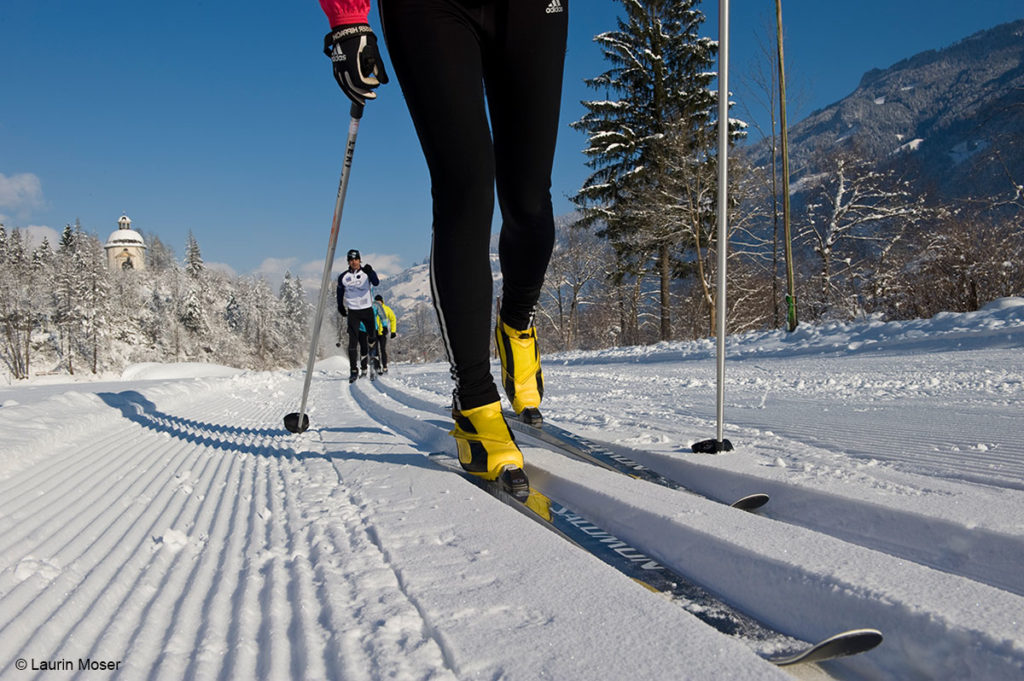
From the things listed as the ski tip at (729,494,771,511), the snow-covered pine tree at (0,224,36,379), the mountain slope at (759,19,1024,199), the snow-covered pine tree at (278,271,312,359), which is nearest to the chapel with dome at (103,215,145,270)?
the snow-covered pine tree at (278,271,312,359)

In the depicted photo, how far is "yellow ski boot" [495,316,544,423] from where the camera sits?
2000mm

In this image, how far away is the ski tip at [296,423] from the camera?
2697mm

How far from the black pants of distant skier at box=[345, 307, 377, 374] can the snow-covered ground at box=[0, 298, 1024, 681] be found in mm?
7878

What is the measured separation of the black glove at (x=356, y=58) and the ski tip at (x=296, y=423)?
156cm

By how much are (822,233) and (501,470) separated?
71.2ft

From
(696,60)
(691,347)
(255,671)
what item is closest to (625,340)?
(696,60)

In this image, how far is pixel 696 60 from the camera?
64.7ft

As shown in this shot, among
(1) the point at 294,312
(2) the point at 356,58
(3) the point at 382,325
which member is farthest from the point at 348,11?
(1) the point at 294,312

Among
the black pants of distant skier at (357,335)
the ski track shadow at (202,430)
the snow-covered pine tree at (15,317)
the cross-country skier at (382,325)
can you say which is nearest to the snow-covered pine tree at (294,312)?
the snow-covered pine tree at (15,317)

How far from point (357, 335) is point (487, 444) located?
9.15 meters

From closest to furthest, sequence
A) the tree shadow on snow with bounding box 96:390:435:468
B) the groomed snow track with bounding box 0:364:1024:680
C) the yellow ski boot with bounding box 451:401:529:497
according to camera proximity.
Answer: the groomed snow track with bounding box 0:364:1024:680 < the yellow ski boot with bounding box 451:401:529:497 < the tree shadow on snow with bounding box 96:390:435:468

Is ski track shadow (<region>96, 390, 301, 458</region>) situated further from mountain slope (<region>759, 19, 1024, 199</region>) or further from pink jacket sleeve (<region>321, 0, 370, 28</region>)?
mountain slope (<region>759, 19, 1024, 199</region>)

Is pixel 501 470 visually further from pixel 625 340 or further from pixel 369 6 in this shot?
pixel 625 340

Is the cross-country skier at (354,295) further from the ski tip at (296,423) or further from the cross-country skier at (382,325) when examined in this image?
the ski tip at (296,423)
